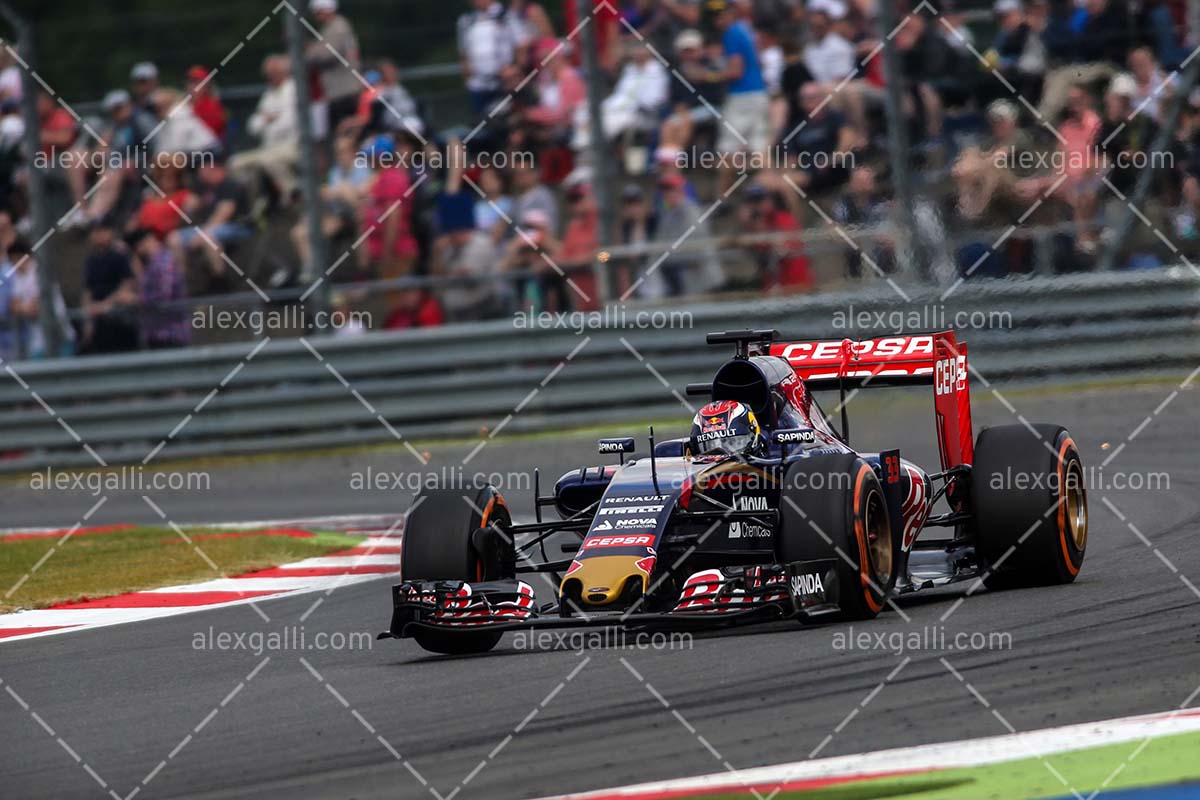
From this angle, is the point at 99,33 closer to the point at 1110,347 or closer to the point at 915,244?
the point at 915,244

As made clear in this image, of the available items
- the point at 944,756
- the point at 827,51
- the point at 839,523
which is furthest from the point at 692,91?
the point at 944,756

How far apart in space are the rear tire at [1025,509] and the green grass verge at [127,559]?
4.47 metres

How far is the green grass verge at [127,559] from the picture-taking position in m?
10.5

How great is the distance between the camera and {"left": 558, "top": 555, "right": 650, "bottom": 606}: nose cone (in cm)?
727

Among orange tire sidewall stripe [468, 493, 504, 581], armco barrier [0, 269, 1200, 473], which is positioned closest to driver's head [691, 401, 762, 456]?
orange tire sidewall stripe [468, 493, 504, 581]

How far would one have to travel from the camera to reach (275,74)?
15.4 meters

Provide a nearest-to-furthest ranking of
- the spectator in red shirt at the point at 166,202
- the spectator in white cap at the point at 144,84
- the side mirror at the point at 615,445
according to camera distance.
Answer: the side mirror at the point at 615,445 → the spectator in red shirt at the point at 166,202 → the spectator in white cap at the point at 144,84

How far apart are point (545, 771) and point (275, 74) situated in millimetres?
10976

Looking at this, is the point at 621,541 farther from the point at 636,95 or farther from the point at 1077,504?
the point at 636,95

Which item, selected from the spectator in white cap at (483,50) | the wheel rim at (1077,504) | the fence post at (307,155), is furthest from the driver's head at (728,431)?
the spectator in white cap at (483,50)

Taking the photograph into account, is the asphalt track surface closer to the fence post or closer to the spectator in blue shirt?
the fence post

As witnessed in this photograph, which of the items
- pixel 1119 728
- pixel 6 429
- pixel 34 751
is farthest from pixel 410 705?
pixel 6 429

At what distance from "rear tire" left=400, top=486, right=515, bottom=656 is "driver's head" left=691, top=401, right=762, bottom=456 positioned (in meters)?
0.96

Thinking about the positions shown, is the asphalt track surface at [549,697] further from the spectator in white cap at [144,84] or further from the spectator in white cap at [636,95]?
the spectator in white cap at [144,84]
